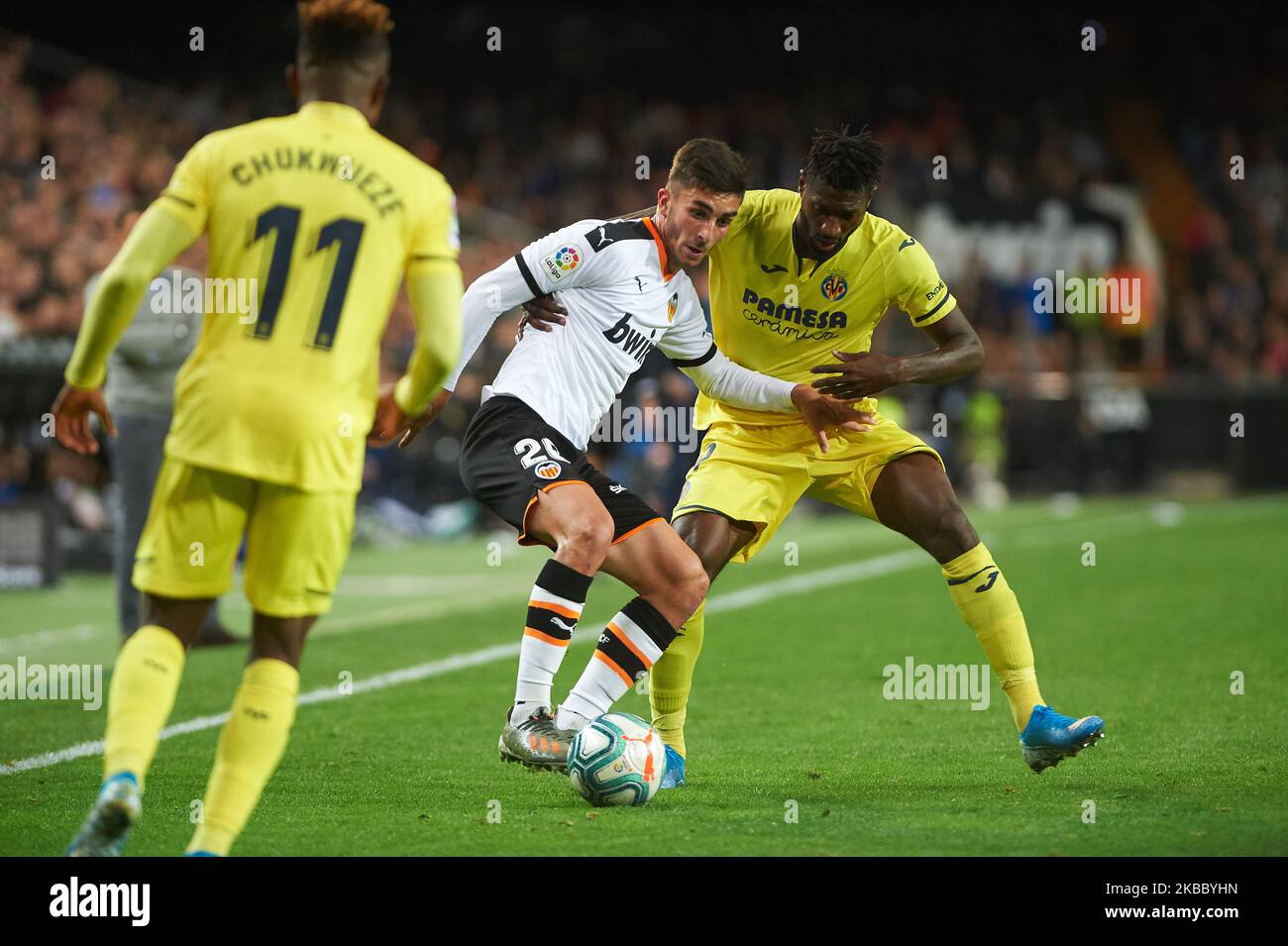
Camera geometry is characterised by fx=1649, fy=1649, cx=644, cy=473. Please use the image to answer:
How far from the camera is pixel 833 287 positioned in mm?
6430

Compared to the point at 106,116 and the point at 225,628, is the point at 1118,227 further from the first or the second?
the point at 225,628

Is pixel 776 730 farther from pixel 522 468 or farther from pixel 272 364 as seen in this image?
pixel 272 364

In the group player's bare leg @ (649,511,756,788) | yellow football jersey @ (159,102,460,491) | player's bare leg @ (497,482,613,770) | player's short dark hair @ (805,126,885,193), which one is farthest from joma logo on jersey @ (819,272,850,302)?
yellow football jersey @ (159,102,460,491)

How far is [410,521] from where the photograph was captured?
17609 millimetres

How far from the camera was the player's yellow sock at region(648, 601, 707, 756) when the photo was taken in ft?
20.4

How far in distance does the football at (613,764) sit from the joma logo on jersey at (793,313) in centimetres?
183

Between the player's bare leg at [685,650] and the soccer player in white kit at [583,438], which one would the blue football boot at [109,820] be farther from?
the player's bare leg at [685,650]

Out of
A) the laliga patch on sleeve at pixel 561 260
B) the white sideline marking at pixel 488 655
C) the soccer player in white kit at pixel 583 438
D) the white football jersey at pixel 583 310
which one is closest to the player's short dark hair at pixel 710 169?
the soccer player in white kit at pixel 583 438

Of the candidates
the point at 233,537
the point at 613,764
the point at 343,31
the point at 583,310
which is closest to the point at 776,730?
the point at 613,764

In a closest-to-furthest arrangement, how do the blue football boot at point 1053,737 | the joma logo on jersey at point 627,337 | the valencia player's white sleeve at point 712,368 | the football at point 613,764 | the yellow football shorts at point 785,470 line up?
the football at point 613,764 → the blue football boot at point 1053,737 → the joma logo on jersey at point 627,337 → the valencia player's white sleeve at point 712,368 → the yellow football shorts at point 785,470

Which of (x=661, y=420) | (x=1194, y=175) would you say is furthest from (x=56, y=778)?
(x=1194, y=175)

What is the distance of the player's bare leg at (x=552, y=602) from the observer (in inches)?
221

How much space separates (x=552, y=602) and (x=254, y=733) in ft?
5.58

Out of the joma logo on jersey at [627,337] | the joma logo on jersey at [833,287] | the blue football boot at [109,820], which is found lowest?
the blue football boot at [109,820]
